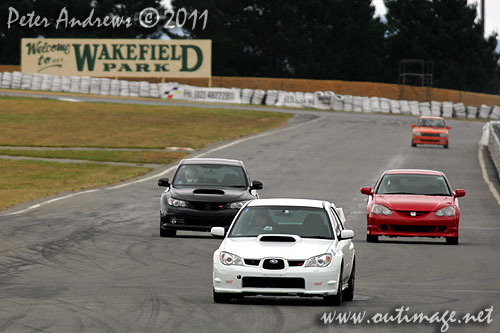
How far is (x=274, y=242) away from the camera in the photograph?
12.8 metres

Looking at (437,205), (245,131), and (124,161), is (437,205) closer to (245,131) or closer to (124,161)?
(124,161)

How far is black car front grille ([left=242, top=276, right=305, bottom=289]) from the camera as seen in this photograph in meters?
12.2

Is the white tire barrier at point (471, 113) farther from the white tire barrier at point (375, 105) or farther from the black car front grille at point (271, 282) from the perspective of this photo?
the black car front grille at point (271, 282)

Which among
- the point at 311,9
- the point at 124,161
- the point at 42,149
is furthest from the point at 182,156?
the point at 311,9

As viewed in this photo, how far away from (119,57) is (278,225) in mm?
78507

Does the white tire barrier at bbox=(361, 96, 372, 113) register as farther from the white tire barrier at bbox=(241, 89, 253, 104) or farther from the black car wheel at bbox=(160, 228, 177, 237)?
the black car wheel at bbox=(160, 228, 177, 237)

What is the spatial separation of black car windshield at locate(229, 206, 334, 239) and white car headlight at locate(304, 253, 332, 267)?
0.81 metres

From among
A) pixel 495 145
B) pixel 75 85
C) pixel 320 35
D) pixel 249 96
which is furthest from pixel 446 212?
pixel 320 35

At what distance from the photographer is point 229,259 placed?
40.7 ft

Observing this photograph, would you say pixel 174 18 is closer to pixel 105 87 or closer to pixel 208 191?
pixel 105 87

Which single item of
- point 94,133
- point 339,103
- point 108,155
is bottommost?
point 108,155

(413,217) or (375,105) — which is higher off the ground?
(413,217)

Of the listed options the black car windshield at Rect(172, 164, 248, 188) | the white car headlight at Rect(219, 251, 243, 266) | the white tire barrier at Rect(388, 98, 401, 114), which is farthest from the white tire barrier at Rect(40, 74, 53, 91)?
the white car headlight at Rect(219, 251, 243, 266)

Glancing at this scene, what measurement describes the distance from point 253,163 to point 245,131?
17297 mm
